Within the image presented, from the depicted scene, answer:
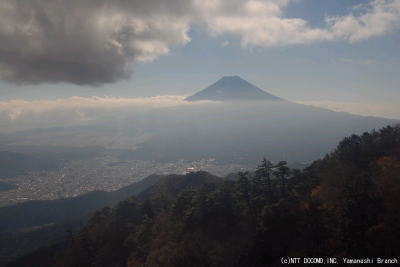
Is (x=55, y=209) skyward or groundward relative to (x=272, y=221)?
groundward

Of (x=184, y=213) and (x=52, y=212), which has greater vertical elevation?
(x=184, y=213)

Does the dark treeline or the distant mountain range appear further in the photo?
the distant mountain range

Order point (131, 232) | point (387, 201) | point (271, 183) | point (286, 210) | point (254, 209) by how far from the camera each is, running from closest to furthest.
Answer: point (387, 201)
point (286, 210)
point (254, 209)
point (271, 183)
point (131, 232)

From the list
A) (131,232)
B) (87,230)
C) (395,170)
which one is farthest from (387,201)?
(87,230)

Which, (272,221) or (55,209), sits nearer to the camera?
(272,221)

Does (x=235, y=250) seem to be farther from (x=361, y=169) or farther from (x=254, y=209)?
(x=361, y=169)

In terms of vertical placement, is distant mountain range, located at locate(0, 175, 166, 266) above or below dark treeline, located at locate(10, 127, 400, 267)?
below

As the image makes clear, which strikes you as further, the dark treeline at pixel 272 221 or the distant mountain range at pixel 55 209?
the distant mountain range at pixel 55 209

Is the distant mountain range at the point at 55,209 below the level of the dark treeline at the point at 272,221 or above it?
below
